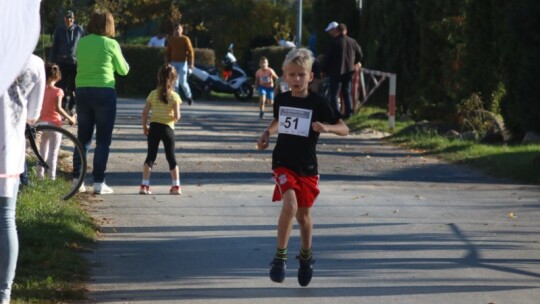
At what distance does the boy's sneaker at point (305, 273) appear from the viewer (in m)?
8.11

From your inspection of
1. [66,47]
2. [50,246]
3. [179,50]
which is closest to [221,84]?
[179,50]

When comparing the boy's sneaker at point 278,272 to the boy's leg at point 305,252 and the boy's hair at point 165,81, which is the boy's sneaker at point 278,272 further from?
the boy's hair at point 165,81

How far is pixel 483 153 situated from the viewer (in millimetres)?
17016

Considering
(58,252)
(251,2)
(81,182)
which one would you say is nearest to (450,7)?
(81,182)

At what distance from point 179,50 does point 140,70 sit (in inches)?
372

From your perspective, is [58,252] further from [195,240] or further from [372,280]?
[372,280]

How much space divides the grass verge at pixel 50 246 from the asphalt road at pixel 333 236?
174 millimetres

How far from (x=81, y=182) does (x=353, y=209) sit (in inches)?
105

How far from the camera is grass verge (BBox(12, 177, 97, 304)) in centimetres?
769

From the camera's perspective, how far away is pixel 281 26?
47719 millimetres

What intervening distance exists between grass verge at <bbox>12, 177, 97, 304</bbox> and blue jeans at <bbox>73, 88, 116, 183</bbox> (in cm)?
70

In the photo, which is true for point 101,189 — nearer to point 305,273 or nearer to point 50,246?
point 50,246

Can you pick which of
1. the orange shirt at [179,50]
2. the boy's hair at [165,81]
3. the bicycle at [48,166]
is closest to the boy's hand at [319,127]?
the bicycle at [48,166]

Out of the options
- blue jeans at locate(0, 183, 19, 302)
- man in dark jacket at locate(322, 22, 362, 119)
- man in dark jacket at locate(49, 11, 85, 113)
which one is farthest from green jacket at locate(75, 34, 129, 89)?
man in dark jacket at locate(322, 22, 362, 119)
